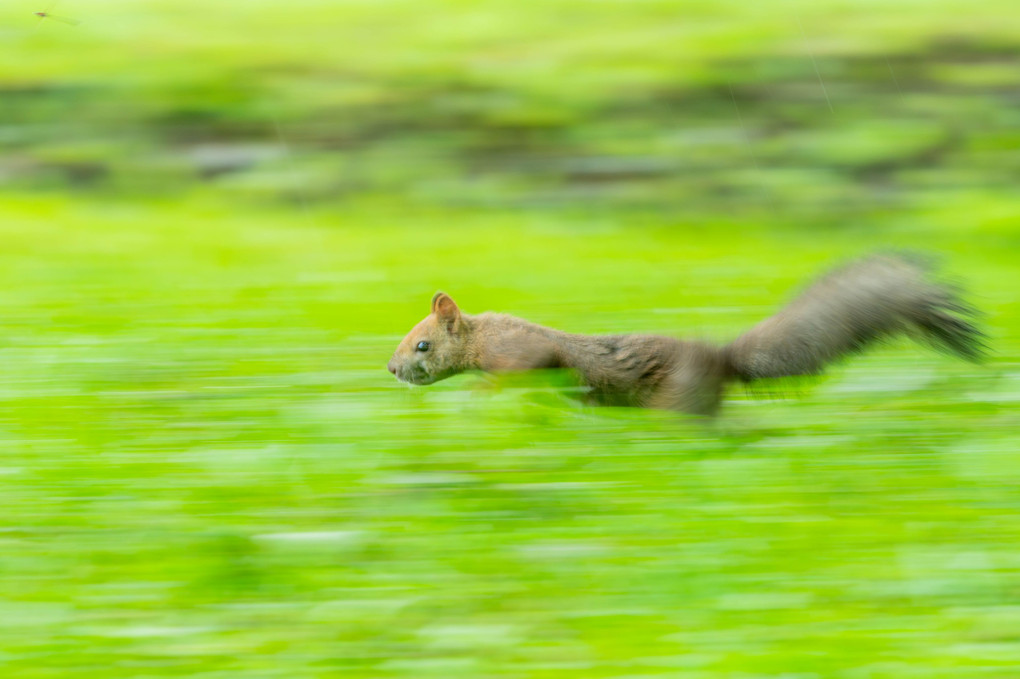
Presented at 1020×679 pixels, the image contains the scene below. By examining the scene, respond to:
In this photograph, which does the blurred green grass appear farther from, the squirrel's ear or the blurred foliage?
the squirrel's ear

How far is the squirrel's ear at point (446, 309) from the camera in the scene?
392 cm

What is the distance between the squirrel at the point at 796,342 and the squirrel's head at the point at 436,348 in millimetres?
310

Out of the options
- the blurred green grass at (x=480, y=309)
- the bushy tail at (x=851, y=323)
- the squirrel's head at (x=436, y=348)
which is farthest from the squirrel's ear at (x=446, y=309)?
the bushy tail at (x=851, y=323)

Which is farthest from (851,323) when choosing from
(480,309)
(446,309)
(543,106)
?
(543,106)

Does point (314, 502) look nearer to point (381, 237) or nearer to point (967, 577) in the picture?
point (967, 577)

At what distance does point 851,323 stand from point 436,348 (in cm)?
111

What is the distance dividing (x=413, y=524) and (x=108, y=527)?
0.62m

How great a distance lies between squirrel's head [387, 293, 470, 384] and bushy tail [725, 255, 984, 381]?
77 centimetres

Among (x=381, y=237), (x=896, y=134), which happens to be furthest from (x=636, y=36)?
(x=381, y=237)

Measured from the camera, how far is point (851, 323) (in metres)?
3.52

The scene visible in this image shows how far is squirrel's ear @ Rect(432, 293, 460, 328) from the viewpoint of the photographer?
3920 millimetres

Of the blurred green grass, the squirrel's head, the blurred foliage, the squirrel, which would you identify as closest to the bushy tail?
the squirrel

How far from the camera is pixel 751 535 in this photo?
2.83 metres

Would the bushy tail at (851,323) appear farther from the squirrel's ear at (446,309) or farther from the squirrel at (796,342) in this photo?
the squirrel's ear at (446,309)
